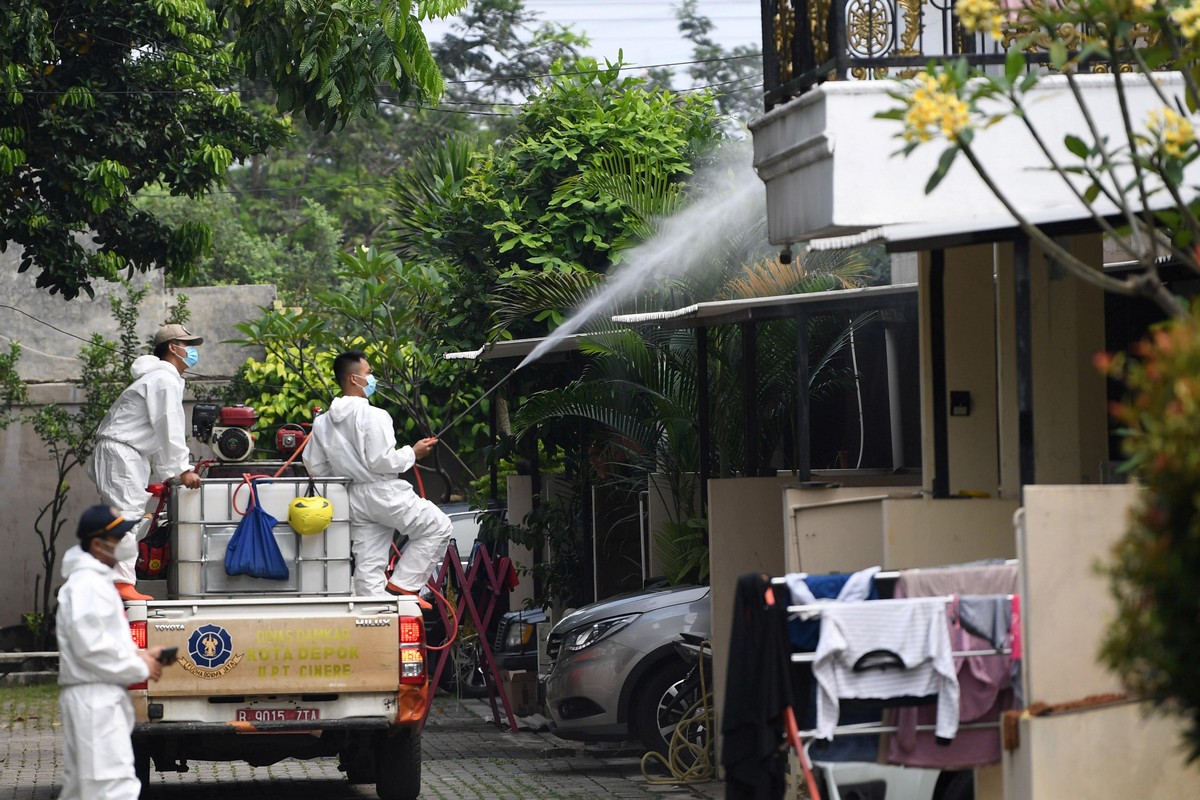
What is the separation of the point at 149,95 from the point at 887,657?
10.0 m

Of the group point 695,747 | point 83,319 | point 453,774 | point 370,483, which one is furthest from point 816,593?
point 83,319

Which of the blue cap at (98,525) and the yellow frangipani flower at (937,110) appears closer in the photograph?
the yellow frangipani flower at (937,110)

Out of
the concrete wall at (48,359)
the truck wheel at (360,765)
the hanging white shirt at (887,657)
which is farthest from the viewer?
the concrete wall at (48,359)

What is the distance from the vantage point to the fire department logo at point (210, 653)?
9516 mm

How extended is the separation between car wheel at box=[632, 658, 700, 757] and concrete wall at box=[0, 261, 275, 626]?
1079 cm

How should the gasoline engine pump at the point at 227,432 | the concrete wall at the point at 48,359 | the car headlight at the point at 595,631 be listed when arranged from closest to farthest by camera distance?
the gasoline engine pump at the point at 227,432
the car headlight at the point at 595,631
the concrete wall at the point at 48,359

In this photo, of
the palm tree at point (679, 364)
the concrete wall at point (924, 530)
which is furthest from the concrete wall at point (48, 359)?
the concrete wall at point (924, 530)

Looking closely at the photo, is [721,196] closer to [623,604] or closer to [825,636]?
[623,604]

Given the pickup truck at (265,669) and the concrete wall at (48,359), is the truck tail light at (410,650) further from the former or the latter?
the concrete wall at (48,359)

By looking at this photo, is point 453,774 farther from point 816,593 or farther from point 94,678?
point 816,593

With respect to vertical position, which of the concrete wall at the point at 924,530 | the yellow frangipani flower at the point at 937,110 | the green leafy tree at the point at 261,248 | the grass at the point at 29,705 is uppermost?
the green leafy tree at the point at 261,248

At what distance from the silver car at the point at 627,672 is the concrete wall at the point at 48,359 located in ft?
34.3

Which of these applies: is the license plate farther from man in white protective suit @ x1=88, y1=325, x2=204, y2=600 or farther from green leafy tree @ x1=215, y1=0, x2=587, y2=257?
green leafy tree @ x1=215, y1=0, x2=587, y2=257

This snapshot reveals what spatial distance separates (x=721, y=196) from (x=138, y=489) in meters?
6.55
